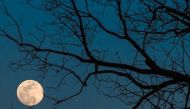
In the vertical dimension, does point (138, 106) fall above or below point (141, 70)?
below

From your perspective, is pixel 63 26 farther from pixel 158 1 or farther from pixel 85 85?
pixel 158 1

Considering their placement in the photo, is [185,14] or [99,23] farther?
[99,23]

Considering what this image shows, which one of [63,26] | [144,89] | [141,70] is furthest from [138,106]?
[63,26]

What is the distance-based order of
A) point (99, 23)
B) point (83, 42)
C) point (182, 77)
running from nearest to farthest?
point (182, 77), point (83, 42), point (99, 23)

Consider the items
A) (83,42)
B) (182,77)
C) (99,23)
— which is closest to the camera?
(182,77)

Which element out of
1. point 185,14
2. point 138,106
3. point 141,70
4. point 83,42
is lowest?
point 138,106

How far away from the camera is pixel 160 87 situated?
221 inches

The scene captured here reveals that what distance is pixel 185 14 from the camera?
18.1 feet

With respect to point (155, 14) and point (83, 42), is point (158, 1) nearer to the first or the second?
point (155, 14)

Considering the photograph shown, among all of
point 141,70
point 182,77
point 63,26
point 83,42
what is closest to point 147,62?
point 141,70

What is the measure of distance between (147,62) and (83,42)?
0.87 m

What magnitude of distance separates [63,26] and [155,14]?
1358 mm

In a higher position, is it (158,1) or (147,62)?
(158,1)

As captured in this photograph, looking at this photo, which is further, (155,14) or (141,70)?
(155,14)
